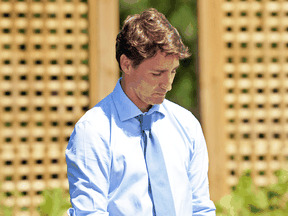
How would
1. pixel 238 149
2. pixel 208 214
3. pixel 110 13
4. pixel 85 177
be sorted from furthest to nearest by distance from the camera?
pixel 238 149, pixel 110 13, pixel 208 214, pixel 85 177

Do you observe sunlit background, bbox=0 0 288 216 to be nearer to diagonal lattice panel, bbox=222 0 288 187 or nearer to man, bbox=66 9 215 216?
diagonal lattice panel, bbox=222 0 288 187

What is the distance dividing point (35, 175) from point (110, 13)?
1.76 meters

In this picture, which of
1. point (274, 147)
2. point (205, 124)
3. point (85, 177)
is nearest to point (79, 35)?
point (205, 124)

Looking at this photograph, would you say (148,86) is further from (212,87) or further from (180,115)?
(212,87)

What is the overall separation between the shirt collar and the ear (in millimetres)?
77

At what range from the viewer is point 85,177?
3.93 ft

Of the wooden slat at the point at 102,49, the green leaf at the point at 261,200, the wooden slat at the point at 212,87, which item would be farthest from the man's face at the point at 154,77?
the green leaf at the point at 261,200

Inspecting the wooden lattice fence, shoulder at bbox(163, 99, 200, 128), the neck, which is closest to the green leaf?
the wooden lattice fence

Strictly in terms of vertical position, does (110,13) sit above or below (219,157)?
above

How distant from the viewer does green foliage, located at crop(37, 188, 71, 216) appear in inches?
129

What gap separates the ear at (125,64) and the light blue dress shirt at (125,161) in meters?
0.08

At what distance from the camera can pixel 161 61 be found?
1283 millimetres

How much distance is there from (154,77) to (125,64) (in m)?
0.13

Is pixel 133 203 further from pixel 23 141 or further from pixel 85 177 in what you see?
pixel 23 141
